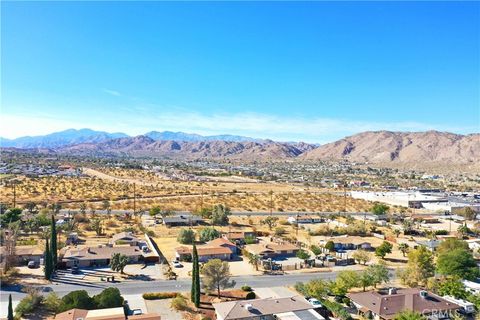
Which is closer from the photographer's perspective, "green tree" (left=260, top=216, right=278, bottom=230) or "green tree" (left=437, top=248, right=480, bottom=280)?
"green tree" (left=437, top=248, right=480, bottom=280)

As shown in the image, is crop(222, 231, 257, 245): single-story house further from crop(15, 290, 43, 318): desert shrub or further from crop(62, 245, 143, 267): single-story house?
crop(15, 290, 43, 318): desert shrub

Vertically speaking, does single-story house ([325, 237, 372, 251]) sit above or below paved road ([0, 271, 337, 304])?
above

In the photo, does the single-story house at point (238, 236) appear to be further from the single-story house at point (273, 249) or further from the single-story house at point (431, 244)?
the single-story house at point (431, 244)

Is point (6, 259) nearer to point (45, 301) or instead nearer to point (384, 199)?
point (45, 301)

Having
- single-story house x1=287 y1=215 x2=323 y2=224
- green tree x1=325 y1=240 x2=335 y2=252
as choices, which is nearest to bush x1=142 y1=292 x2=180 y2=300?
green tree x1=325 y1=240 x2=335 y2=252

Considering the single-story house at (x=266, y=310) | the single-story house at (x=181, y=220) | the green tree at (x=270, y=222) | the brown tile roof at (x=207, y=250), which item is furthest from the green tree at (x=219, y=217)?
the single-story house at (x=266, y=310)
